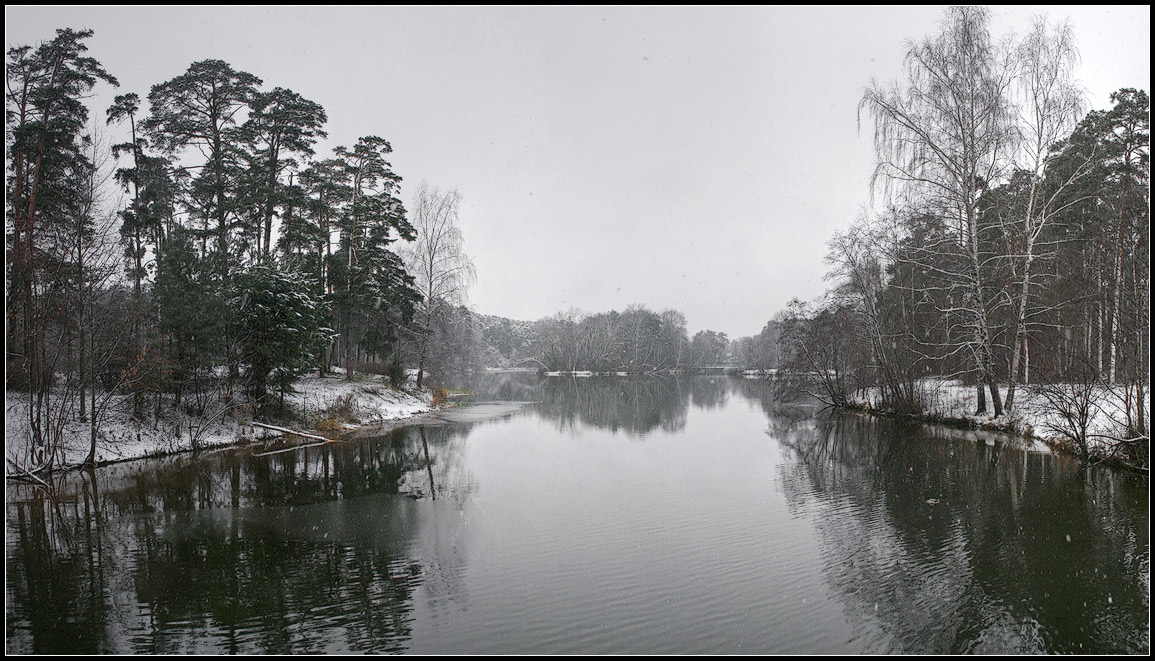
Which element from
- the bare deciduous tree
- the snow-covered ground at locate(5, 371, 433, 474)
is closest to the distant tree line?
the bare deciduous tree

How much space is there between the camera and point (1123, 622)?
17.4ft

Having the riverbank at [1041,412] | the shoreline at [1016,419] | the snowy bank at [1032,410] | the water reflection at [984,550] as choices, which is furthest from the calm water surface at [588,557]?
the snowy bank at [1032,410]

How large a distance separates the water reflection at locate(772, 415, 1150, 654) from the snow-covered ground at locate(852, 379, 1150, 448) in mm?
1040

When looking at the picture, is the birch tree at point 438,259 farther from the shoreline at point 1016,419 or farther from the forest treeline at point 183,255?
the shoreline at point 1016,419

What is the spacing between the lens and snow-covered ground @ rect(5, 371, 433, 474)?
13.3 m

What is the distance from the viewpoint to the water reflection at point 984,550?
5.20m

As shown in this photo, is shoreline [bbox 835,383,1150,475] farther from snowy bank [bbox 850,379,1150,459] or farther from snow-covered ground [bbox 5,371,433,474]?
snow-covered ground [bbox 5,371,433,474]

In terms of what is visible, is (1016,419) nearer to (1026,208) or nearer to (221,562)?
(1026,208)

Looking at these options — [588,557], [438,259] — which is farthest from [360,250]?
[588,557]

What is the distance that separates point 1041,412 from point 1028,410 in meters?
1.77

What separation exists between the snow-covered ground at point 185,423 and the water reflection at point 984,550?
15652 mm

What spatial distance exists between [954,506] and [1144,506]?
9.02 feet

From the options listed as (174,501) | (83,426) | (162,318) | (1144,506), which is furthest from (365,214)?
(1144,506)

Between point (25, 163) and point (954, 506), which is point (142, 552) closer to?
point (954, 506)
